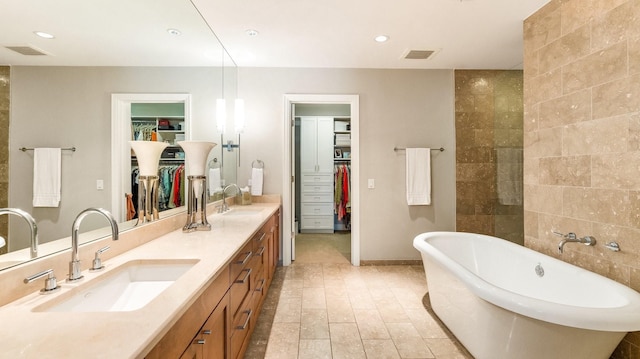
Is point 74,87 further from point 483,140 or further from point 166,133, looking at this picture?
point 483,140

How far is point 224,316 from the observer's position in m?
1.34

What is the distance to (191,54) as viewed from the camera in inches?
90.8

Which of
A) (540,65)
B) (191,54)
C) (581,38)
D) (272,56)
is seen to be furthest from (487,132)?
(191,54)

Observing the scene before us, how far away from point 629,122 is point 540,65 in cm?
90

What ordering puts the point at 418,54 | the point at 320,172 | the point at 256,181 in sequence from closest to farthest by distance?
the point at 418,54, the point at 256,181, the point at 320,172

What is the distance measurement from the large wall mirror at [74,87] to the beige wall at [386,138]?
1641 mm

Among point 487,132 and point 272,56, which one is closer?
point 272,56

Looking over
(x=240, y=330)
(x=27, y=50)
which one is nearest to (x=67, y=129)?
(x=27, y=50)

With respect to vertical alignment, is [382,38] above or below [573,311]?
above

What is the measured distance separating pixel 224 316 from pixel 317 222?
13.6 feet

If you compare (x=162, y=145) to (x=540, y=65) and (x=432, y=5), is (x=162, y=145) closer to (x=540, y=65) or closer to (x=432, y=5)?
(x=432, y=5)

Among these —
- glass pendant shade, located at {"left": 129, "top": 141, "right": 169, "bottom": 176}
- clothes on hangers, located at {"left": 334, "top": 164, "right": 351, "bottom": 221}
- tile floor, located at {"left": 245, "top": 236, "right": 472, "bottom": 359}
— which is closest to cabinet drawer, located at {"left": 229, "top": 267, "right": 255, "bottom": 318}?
tile floor, located at {"left": 245, "top": 236, "right": 472, "bottom": 359}

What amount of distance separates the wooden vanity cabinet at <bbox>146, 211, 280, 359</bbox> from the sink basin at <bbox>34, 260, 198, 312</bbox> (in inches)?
9.1

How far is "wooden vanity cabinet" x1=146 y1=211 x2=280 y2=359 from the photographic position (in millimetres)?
884
